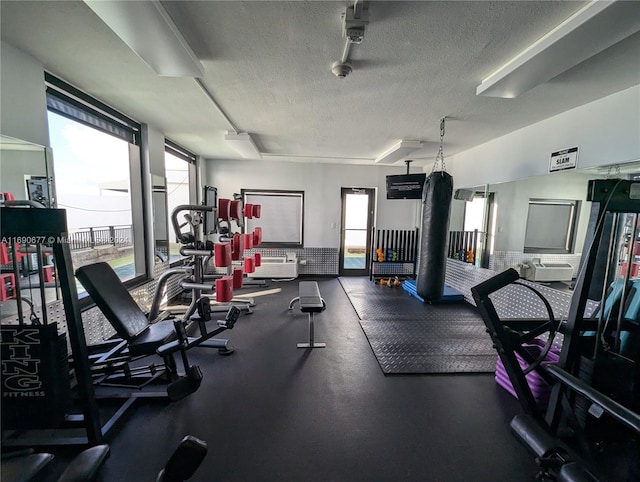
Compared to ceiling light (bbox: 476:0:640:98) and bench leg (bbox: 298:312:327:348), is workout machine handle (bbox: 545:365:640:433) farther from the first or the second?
bench leg (bbox: 298:312:327:348)

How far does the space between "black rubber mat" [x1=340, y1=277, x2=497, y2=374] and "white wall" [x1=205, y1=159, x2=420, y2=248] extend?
186 cm

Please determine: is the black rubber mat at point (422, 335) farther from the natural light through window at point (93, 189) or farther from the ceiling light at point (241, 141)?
the natural light through window at point (93, 189)

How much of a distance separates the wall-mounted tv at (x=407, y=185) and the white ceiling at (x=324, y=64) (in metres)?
1.15

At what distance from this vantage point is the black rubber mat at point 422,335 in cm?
249

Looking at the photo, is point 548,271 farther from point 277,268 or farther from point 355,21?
point 277,268

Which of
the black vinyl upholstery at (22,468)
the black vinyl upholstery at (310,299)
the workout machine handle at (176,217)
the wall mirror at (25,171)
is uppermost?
the wall mirror at (25,171)

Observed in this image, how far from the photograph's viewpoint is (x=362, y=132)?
137 inches

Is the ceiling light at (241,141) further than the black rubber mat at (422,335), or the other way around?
the ceiling light at (241,141)

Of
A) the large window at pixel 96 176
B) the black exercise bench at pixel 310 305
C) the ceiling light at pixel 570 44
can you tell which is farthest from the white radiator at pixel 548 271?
the large window at pixel 96 176

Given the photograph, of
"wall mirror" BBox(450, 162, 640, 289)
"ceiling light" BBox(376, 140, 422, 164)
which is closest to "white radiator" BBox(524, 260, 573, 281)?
"wall mirror" BBox(450, 162, 640, 289)

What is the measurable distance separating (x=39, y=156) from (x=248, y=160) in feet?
12.2

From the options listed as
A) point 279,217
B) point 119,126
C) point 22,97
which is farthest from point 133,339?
point 279,217

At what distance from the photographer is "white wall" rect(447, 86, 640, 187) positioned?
2143mm

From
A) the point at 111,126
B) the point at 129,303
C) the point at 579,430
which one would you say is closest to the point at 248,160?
the point at 111,126
